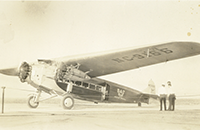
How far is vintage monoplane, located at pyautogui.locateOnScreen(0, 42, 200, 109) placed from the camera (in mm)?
4087

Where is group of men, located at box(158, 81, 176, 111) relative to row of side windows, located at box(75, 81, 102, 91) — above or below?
below

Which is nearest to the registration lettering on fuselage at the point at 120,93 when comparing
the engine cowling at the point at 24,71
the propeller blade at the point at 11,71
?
the engine cowling at the point at 24,71

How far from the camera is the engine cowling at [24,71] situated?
435 centimetres

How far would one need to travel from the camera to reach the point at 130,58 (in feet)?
14.4

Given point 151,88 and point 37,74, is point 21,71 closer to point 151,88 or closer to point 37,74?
point 37,74

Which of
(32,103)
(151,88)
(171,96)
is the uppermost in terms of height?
(151,88)

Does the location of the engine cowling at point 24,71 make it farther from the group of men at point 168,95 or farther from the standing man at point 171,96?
the standing man at point 171,96

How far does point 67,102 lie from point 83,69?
971 mm

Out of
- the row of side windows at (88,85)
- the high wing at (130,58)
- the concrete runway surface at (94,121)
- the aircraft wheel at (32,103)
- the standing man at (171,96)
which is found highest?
the high wing at (130,58)

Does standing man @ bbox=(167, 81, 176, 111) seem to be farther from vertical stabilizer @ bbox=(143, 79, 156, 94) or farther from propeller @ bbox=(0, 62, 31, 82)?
propeller @ bbox=(0, 62, 31, 82)

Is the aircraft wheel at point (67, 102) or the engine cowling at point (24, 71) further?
the aircraft wheel at point (67, 102)

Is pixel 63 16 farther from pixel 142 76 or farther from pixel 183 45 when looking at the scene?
pixel 183 45

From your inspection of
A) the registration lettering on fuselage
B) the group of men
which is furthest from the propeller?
the group of men

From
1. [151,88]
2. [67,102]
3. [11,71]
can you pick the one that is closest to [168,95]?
→ [151,88]
